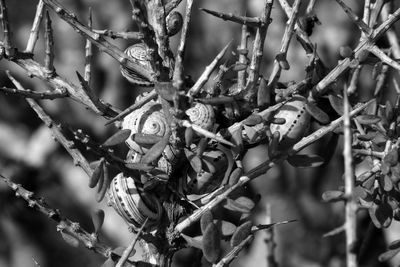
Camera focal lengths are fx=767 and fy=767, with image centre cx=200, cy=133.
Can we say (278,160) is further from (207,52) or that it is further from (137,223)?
(207,52)

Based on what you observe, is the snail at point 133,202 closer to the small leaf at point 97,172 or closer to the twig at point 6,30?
the small leaf at point 97,172

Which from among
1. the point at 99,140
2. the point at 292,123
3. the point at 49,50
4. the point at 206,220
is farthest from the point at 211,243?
the point at 99,140

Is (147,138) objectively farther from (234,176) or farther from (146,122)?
(234,176)

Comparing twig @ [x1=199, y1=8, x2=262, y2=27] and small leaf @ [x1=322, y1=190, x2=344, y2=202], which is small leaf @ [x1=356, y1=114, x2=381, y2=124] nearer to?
small leaf @ [x1=322, y1=190, x2=344, y2=202]

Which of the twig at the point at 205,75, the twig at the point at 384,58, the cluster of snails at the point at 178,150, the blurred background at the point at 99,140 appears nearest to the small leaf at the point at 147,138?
the cluster of snails at the point at 178,150

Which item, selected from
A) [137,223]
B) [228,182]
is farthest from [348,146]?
[137,223]
